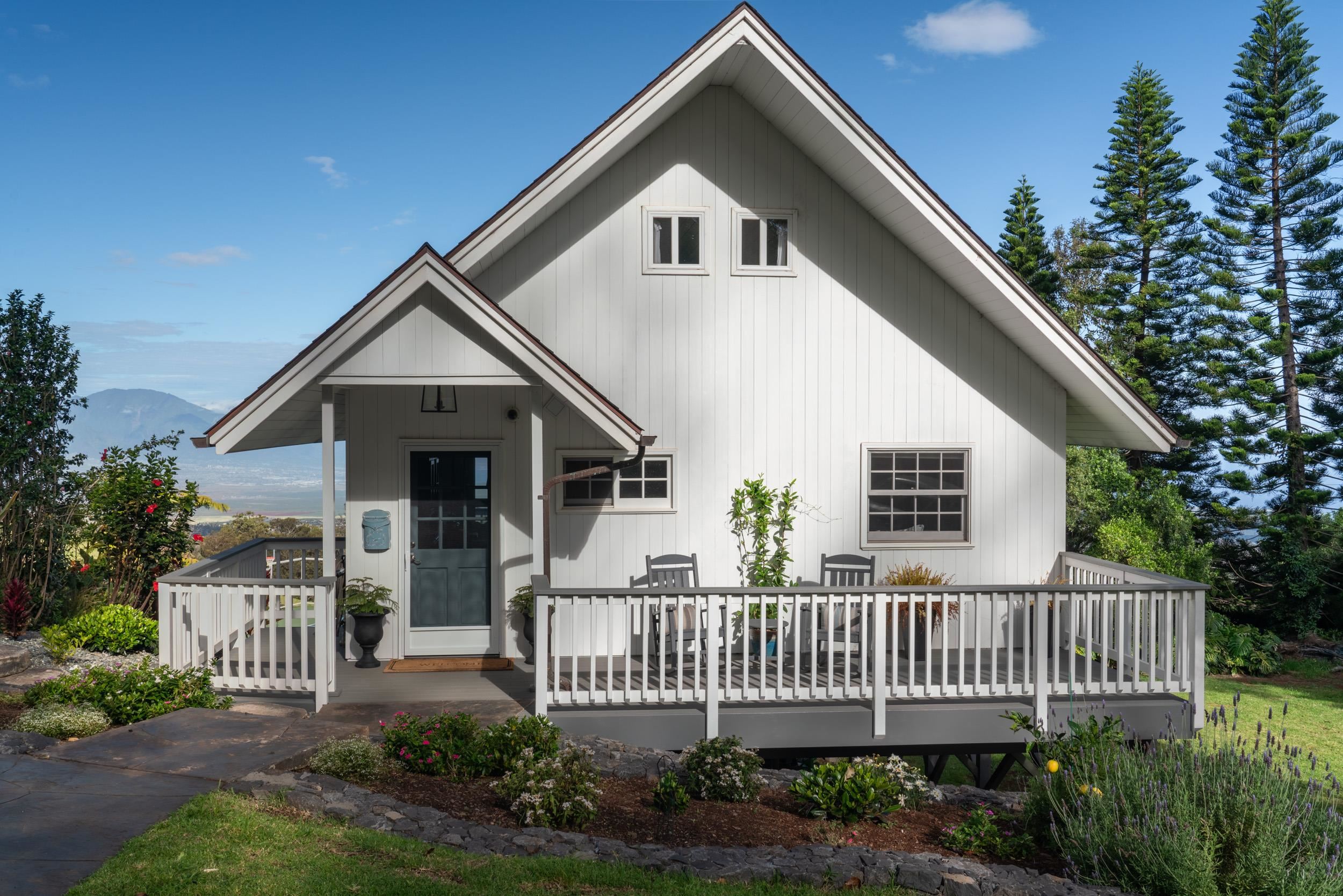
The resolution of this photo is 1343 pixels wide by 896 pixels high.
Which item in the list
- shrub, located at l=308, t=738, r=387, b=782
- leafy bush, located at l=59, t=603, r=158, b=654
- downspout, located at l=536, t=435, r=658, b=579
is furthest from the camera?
leafy bush, located at l=59, t=603, r=158, b=654

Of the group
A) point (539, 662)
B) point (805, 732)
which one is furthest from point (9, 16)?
point (805, 732)

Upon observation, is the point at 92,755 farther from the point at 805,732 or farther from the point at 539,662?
the point at 805,732

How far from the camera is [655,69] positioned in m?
9.54

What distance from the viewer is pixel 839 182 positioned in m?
10.2

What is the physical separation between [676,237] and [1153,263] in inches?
673

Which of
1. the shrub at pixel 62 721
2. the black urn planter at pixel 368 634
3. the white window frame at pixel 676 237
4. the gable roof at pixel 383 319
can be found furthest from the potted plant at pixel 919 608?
the shrub at pixel 62 721

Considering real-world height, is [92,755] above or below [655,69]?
below

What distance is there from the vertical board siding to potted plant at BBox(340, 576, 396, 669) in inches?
73.5

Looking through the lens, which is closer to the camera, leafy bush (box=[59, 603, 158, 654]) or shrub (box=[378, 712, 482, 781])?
shrub (box=[378, 712, 482, 781])

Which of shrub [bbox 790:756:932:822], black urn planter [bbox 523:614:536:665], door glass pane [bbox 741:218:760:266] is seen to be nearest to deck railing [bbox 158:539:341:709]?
black urn planter [bbox 523:614:536:665]

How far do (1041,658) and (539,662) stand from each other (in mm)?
4385

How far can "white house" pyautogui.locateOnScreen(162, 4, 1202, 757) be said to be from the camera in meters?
9.76

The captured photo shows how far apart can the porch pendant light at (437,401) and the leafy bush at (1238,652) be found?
13.8 metres

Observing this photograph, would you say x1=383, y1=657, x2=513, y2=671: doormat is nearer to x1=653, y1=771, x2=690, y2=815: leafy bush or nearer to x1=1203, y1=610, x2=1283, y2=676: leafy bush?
x1=653, y1=771, x2=690, y2=815: leafy bush
